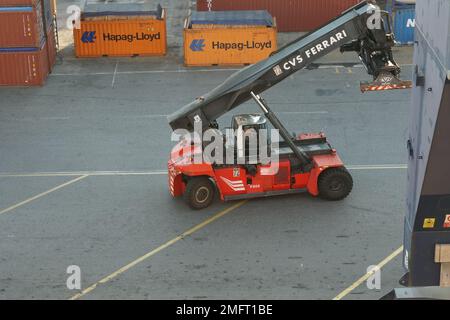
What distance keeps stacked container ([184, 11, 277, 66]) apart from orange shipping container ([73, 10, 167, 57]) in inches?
79.0

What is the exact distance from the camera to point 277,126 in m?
20.7

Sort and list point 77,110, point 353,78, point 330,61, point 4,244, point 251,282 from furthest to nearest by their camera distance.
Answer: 1. point 330,61
2. point 353,78
3. point 77,110
4. point 4,244
5. point 251,282

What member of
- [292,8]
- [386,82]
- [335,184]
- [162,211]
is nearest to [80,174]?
[162,211]

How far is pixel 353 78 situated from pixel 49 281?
1932 cm

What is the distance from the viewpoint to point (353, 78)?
3291cm

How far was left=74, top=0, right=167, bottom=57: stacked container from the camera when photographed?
36.2 metres

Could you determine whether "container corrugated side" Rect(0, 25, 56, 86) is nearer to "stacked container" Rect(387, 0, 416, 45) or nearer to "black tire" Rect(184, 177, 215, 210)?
"black tire" Rect(184, 177, 215, 210)

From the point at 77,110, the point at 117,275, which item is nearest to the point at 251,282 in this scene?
the point at 117,275

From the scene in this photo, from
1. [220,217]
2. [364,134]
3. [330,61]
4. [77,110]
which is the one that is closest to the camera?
[220,217]

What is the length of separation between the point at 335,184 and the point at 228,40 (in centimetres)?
1538

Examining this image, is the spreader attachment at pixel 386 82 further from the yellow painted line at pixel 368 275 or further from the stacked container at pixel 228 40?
the stacked container at pixel 228 40

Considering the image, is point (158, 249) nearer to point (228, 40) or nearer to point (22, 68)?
point (22, 68)

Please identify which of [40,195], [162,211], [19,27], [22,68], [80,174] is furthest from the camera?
[22,68]
